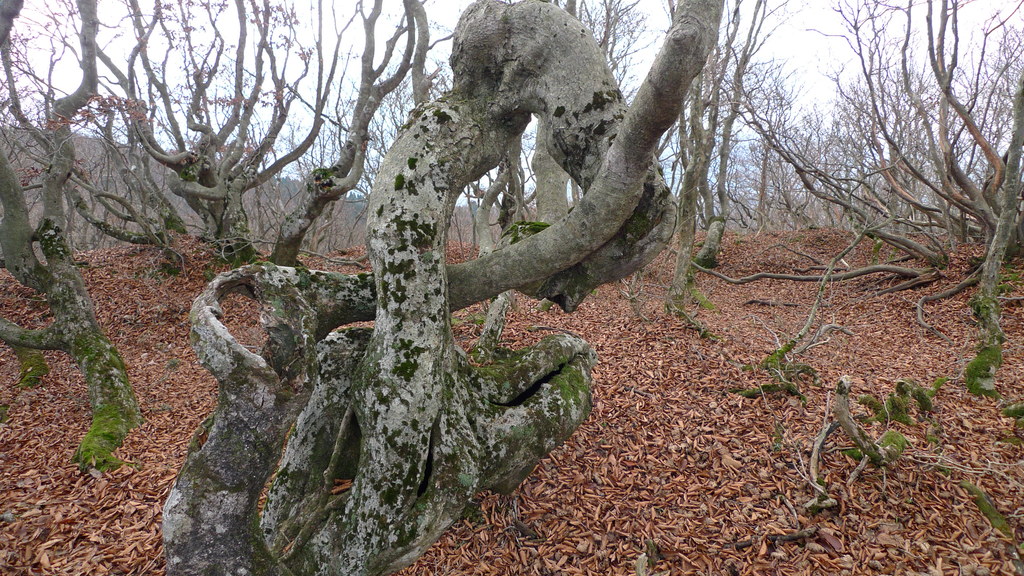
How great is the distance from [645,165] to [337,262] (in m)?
8.42

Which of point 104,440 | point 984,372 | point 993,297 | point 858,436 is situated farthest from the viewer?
point 993,297

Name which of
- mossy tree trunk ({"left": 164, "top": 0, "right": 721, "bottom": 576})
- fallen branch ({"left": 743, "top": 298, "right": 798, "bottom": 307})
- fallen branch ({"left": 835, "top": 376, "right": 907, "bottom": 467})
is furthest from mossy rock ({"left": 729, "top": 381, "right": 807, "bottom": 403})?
fallen branch ({"left": 743, "top": 298, "right": 798, "bottom": 307})

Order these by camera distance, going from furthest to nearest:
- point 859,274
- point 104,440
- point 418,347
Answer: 1. point 859,274
2. point 104,440
3. point 418,347

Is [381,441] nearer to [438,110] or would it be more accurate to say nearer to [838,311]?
[438,110]

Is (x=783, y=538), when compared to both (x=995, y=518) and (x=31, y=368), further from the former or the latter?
(x=31, y=368)

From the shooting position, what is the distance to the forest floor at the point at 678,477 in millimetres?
2990

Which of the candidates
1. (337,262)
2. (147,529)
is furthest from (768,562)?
(337,262)

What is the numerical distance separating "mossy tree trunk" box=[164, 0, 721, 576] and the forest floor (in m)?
0.64

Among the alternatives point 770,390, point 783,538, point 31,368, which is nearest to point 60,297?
point 31,368

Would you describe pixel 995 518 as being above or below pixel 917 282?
below

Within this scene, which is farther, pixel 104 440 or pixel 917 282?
pixel 917 282

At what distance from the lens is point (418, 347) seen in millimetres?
2639

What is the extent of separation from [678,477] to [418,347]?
240 centimetres

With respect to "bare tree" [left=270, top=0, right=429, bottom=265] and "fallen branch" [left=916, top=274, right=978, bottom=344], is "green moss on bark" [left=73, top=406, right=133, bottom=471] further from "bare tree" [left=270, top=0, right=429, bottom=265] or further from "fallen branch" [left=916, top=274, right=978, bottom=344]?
"fallen branch" [left=916, top=274, right=978, bottom=344]
